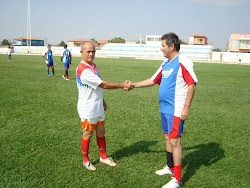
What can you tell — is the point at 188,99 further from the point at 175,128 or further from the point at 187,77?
the point at 175,128

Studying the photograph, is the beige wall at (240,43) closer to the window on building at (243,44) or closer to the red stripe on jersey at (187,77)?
the window on building at (243,44)

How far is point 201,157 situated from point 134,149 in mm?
1333

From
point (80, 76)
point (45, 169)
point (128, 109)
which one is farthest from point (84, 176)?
point (128, 109)

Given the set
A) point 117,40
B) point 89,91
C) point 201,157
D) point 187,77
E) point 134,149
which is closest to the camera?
point 187,77

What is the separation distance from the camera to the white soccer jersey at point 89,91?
3.30 m

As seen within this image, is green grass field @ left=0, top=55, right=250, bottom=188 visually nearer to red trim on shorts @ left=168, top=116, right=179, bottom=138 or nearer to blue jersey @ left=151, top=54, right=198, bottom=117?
red trim on shorts @ left=168, top=116, right=179, bottom=138

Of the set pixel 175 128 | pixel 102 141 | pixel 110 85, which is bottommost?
pixel 102 141

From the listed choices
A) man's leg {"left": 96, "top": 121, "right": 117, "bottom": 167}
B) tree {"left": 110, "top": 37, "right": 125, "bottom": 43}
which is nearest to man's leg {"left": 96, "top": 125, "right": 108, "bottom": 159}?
man's leg {"left": 96, "top": 121, "right": 117, "bottom": 167}

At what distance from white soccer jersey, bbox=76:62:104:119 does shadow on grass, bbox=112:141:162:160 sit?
3.71ft

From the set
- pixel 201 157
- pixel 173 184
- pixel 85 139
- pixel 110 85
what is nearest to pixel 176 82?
pixel 110 85

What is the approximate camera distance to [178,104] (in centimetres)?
315

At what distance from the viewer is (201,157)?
420 cm

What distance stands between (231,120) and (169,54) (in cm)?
445

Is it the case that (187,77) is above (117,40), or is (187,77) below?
below
